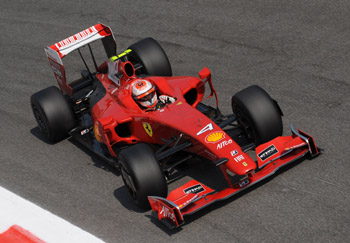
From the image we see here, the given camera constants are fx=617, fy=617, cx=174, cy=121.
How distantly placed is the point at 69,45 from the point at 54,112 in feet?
4.64

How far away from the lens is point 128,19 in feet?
51.3

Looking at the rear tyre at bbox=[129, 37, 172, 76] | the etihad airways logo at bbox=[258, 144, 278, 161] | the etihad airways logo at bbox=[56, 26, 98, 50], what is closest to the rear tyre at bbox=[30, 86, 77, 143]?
the etihad airways logo at bbox=[56, 26, 98, 50]

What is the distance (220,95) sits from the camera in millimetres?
11367

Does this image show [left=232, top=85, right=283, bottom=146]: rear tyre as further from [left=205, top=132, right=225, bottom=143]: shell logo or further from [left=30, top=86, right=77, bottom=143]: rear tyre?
[left=30, top=86, right=77, bottom=143]: rear tyre

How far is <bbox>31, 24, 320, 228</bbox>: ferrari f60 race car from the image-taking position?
26.4 feet

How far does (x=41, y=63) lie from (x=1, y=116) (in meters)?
2.53

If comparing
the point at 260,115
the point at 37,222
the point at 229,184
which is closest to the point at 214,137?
the point at 229,184

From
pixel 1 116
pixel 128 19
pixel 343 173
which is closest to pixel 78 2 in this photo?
pixel 128 19

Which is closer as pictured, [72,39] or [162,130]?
[162,130]

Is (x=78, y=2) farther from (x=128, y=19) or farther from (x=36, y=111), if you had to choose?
(x=36, y=111)

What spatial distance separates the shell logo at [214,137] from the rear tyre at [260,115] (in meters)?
0.64

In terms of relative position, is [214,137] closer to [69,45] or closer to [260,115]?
[260,115]

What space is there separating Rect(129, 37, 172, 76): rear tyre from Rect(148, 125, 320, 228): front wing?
337 cm

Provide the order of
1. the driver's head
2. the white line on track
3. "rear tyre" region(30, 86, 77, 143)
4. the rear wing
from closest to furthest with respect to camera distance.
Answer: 1. the white line on track
2. the driver's head
3. "rear tyre" region(30, 86, 77, 143)
4. the rear wing
